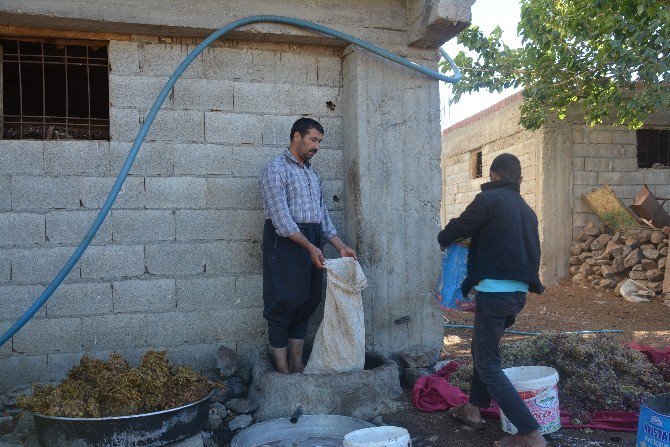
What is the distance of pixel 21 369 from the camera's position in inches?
160

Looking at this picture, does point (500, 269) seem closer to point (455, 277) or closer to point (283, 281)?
point (455, 277)

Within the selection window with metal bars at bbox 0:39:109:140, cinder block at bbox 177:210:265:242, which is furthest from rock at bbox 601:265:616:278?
window with metal bars at bbox 0:39:109:140

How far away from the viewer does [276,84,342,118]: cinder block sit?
464cm

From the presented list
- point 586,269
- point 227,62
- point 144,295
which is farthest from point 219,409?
point 586,269

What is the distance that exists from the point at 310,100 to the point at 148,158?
4.39 feet

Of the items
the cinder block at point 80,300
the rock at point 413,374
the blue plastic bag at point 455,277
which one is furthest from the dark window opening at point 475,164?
the cinder block at point 80,300

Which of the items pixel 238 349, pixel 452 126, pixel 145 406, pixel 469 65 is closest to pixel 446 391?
pixel 238 349

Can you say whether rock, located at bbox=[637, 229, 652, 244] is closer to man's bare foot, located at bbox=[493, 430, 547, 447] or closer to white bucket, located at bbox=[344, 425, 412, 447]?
man's bare foot, located at bbox=[493, 430, 547, 447]

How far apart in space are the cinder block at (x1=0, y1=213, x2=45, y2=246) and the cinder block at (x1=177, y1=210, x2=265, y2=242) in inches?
37.2

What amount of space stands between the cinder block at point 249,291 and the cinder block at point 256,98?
129 centimetres

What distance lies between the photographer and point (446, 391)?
13.3 ft

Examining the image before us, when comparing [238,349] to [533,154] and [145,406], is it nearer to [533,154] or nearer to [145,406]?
[145,406]

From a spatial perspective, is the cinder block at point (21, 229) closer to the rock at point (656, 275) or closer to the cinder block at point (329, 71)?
the cinder block at point (329, 71)

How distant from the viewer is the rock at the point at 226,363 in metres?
4.20
